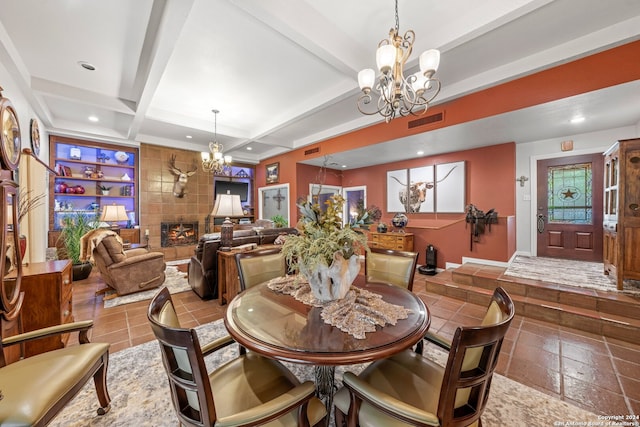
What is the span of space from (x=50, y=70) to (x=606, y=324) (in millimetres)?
7134

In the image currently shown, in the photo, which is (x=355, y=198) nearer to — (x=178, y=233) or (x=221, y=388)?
(x=178, y=233)

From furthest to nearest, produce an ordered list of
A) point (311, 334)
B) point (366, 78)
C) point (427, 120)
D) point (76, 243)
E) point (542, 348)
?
point (76, 243) < point (427, 120) < point (542, 348) < point (366, 78) < point (311, 334)

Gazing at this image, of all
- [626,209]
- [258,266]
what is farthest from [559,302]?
[258,266]

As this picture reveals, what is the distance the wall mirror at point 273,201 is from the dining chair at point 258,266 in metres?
4.39

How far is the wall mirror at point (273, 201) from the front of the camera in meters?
6.74

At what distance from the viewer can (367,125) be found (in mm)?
4398

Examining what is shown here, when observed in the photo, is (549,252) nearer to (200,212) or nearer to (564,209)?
(564,209)

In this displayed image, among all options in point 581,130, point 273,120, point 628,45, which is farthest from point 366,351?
point 581,130

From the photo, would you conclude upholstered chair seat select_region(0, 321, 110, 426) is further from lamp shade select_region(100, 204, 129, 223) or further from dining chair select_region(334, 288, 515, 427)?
lamp shade select_region(100, 204, 129, 223)

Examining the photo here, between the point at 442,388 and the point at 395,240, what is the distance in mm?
4417

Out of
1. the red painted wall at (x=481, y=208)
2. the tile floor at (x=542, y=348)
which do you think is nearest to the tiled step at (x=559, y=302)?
the tile floor at (x=542, y=348)

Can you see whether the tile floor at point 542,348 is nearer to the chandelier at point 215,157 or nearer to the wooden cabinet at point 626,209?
the wooden cabinet at point 626,209

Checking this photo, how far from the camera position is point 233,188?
303 inches

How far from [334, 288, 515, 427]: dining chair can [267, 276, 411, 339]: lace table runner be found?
0.73ft
